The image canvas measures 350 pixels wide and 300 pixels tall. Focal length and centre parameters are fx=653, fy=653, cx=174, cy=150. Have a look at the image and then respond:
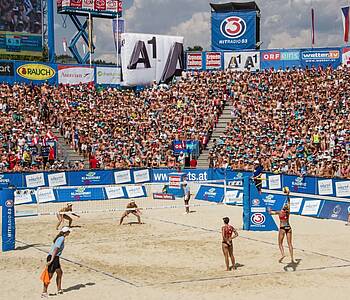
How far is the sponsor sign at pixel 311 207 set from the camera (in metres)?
25.6

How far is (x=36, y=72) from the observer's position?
4603 cm

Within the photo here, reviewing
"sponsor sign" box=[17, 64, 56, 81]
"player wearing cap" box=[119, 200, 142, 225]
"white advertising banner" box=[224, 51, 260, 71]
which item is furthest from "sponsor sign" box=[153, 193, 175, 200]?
"white advertising banner" box=[224, 51, 260, 71]

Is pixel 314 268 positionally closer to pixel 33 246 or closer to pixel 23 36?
pixel 33 246

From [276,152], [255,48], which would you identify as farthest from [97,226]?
[255,48]

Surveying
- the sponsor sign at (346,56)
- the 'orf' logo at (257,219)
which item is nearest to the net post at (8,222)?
the 'orf' logo at (257,219)

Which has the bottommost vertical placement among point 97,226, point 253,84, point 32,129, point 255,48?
point 97,226

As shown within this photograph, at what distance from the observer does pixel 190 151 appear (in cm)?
4122

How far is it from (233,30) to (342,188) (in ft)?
87.7

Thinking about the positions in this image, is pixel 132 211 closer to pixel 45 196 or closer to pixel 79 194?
Result: pixel 79 194

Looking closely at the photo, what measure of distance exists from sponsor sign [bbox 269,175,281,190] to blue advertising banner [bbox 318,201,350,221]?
8.30 metres

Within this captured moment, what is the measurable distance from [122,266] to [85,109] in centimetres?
2820

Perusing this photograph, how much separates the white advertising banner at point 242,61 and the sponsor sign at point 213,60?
563 millimetres

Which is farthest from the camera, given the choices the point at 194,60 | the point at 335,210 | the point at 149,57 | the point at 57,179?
the point at 194,60

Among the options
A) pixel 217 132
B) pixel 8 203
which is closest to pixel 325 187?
pixel 217 132
